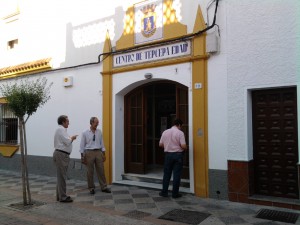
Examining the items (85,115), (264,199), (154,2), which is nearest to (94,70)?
(85,115)

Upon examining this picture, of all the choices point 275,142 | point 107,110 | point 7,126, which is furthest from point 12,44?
point 275,142

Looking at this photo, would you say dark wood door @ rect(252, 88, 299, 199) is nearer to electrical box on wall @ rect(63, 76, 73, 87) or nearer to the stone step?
the stone step

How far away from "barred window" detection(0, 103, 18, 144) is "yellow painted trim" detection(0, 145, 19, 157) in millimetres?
258

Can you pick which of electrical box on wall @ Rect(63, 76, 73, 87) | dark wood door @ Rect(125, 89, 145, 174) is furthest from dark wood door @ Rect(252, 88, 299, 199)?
electrical box on wall @ Rect(63, 76, 73, 87)

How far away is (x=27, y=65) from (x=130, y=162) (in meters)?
5.00

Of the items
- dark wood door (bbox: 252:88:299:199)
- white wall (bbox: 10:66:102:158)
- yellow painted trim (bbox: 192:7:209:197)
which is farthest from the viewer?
white wall (bbox: 10:66:102:158)

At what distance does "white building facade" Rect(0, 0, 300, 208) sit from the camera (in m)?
6.16

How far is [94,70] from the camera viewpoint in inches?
352

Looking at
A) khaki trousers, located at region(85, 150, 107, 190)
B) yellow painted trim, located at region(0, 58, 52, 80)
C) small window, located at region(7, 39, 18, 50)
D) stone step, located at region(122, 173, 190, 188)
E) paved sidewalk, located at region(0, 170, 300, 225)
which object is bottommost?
paved sidewalk, located at region(0, 170, 300, 225)

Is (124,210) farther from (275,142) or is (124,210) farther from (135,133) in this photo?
(275,142)

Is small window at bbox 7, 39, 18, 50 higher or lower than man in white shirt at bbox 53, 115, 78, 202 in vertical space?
higher

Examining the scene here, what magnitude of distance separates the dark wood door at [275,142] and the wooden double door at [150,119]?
180cm

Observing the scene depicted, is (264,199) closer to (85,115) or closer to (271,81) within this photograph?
(271,81)

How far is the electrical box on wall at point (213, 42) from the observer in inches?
265
